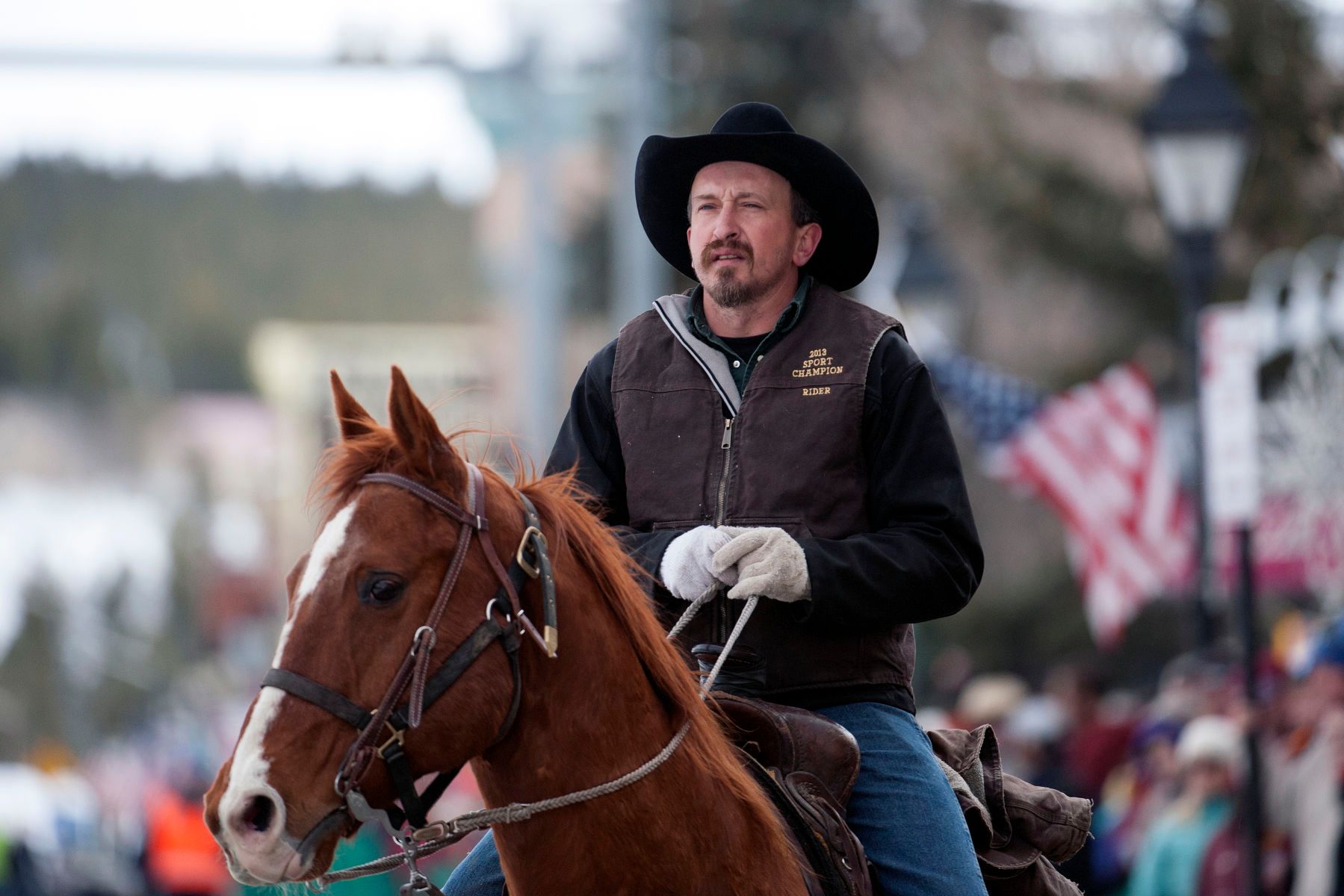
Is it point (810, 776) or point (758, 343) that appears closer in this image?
point (810, 776)

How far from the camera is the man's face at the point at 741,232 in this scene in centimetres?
482

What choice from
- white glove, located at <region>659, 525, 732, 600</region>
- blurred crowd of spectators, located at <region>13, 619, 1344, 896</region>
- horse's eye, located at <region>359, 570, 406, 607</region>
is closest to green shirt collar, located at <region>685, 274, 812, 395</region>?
white glove, located at <region>659, 525, 732, 600</region>

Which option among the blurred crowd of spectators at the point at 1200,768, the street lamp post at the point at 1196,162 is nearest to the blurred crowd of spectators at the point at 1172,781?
the blurred crowd of spectators at the point at 1200,768

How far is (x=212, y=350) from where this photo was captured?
390 ft

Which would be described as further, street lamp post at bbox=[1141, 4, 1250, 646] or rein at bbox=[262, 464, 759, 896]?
street lamp post at bbox=[1141, 4, 1250, 646]

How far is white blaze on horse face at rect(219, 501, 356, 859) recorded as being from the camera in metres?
3.66

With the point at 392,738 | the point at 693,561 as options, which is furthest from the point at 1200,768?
the point at 392,738

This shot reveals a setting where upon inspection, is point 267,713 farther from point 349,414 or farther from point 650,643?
point 650,643

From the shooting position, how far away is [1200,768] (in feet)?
34.3

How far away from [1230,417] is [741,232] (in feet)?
18.6

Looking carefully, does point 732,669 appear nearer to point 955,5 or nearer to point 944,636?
point 944,636

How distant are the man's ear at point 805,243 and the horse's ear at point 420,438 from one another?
136 centimetres

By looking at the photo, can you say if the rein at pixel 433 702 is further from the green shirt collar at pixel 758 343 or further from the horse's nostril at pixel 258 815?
the green shirt collar at pixel 758 343

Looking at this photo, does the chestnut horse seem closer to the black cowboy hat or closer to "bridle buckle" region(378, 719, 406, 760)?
"bridle buckle" region(378, 719, 406, 760)
